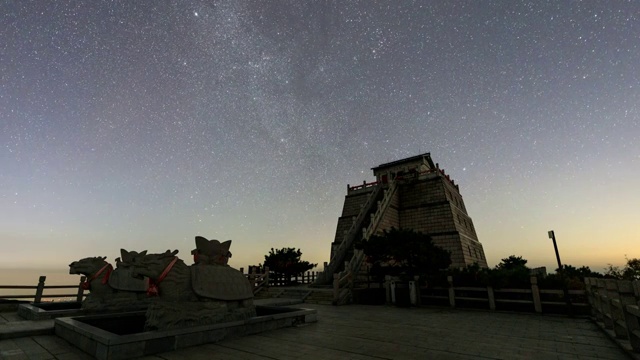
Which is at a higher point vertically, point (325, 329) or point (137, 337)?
point (137, 337)

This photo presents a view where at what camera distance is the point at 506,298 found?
11625mm

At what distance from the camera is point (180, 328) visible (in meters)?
5.77

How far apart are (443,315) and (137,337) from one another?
9.29m

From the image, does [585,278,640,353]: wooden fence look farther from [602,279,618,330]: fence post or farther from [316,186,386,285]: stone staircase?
[316,186,386,285]: stone staircase

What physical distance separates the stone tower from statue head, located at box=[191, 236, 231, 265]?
48.7ft

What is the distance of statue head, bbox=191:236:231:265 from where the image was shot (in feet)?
23.8

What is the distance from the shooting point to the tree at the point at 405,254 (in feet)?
49.0

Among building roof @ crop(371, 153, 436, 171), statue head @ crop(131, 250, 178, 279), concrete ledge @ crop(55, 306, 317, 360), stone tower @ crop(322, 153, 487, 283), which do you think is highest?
building roof @ crop(371, 153, 436, 171)

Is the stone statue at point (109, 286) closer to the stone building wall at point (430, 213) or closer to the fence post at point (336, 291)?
the fence post at point (336, 291)

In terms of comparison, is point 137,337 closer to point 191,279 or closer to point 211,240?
point 191,279

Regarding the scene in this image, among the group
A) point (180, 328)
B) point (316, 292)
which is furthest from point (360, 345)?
point (316, 292)

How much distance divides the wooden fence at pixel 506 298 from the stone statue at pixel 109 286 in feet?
34.1

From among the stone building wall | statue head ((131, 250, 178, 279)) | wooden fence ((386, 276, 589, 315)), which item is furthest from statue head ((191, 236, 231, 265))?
the stone building wall

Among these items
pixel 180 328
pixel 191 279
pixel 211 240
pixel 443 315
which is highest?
pixel 211 240
